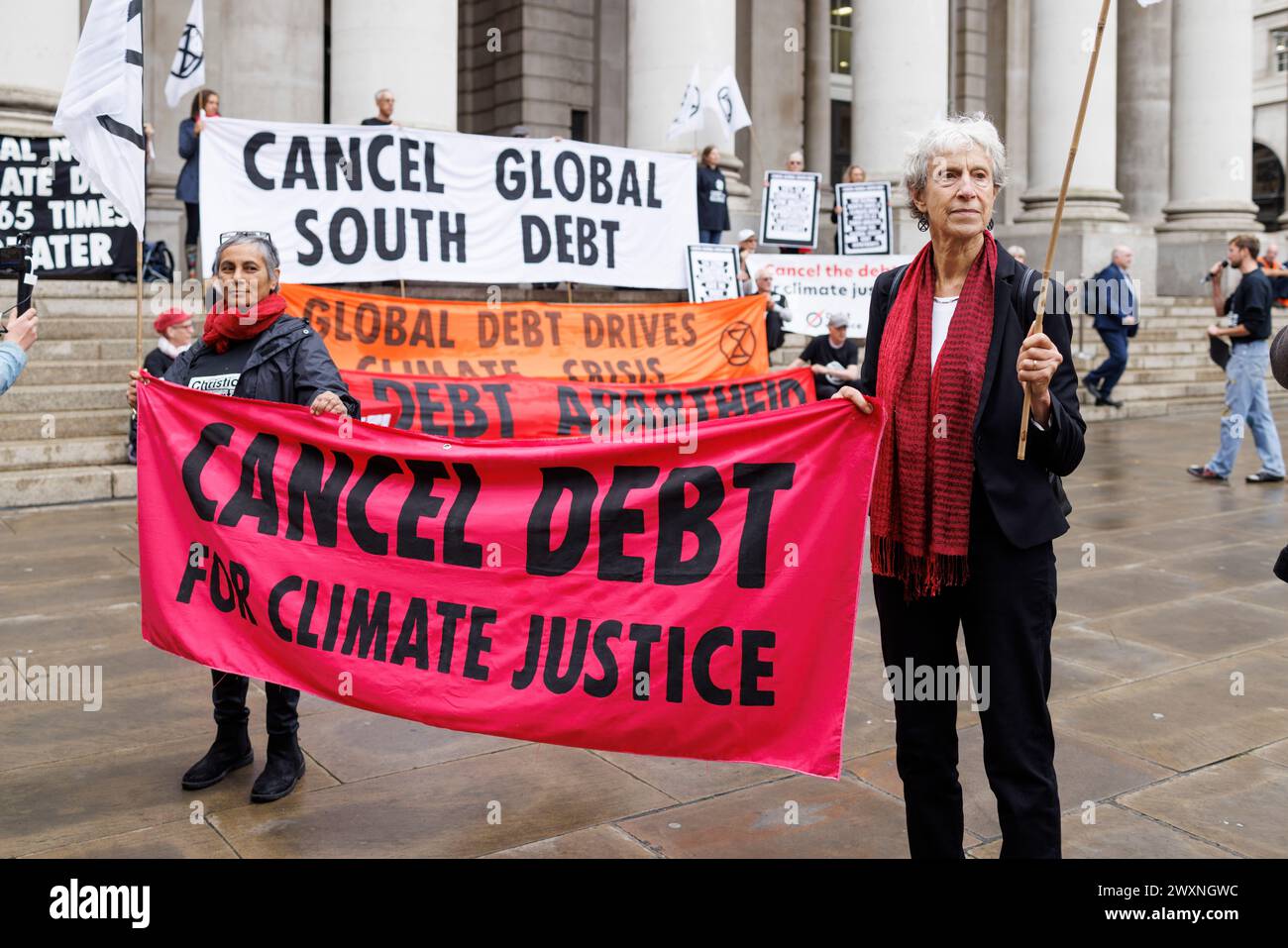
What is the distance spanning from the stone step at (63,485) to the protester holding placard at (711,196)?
798 centimetres

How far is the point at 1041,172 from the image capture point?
74.8 feet

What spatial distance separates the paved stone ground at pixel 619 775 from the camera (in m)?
4.06

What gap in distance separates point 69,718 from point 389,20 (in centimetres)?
1037

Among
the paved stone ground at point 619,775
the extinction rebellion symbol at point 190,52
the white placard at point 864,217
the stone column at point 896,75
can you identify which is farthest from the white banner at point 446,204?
the paved stone ground at point 619,775

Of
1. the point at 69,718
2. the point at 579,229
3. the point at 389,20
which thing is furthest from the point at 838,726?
the point at 389,20

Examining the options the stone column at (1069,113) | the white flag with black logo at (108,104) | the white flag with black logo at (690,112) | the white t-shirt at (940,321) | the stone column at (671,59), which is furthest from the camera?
the stone column at (1069,113)

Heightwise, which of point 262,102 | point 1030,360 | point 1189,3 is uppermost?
point 1189,3

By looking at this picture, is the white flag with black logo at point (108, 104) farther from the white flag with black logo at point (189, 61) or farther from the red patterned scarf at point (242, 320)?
the white flag with black logo at point (189, 61)

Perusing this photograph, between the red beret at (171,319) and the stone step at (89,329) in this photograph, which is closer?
the red beret at (171,319)

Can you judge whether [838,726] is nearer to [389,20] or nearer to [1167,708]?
[1167,708]

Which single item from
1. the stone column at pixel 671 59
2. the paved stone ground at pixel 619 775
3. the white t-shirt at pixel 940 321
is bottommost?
the paved stone ground at pixel 619 775

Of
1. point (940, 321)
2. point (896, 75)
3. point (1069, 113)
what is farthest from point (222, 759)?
point (1069, 113)

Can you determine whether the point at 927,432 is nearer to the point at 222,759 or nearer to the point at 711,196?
the point at 222,759

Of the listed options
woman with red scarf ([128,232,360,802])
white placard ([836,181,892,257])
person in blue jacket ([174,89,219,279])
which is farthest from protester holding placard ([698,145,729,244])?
woman with red scarf ([128,232,360,802])
